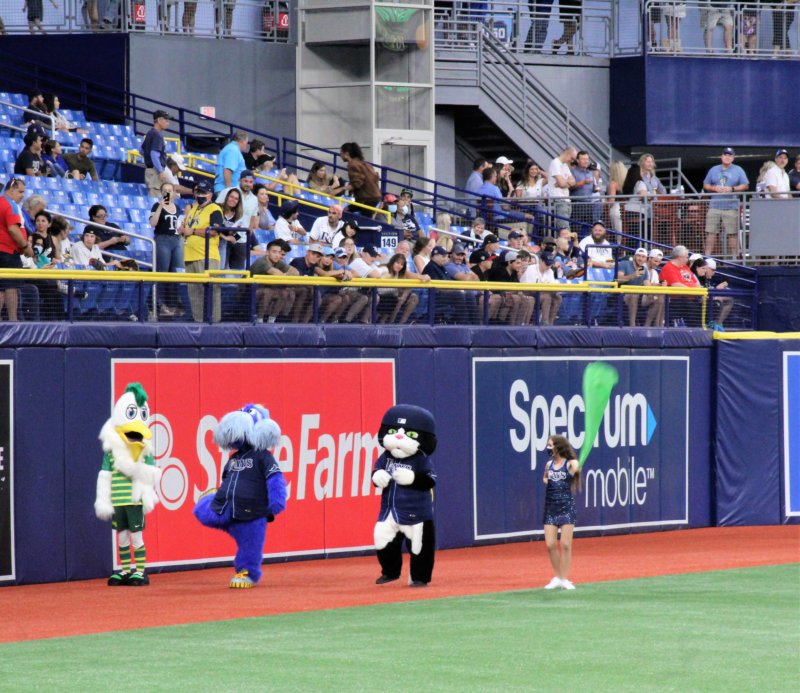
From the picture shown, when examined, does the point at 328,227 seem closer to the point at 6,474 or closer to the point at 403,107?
the point at 6,474

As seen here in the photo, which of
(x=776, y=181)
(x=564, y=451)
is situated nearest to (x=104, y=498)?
(x=564, y=451)

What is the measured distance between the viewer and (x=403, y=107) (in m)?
29.1

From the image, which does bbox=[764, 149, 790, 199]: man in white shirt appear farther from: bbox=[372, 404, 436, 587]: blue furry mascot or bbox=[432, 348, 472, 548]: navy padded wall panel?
bbox=[372, 404, 436, 587]: blue furry mascot

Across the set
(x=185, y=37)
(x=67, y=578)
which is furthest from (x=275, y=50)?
(x=67, y=578)

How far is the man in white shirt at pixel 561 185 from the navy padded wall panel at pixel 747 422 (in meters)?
4.93

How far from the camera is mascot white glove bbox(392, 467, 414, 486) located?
14.2 metres

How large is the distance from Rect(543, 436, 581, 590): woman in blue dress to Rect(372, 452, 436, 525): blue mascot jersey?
113 cm

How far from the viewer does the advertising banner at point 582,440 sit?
731 inches

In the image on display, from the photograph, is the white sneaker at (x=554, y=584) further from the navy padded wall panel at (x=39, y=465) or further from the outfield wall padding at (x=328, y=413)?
the navy padded wall panel at (x=39, y=465)

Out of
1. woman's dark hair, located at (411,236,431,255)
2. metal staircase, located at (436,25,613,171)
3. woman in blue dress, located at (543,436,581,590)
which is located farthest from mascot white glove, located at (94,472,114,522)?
metal staircase, located at (436,25,613,171)

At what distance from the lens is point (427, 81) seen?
95.7 feet

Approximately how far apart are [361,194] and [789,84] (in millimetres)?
12604

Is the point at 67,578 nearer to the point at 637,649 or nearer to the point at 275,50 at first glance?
the point at 637,649

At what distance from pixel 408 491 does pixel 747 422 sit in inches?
330
